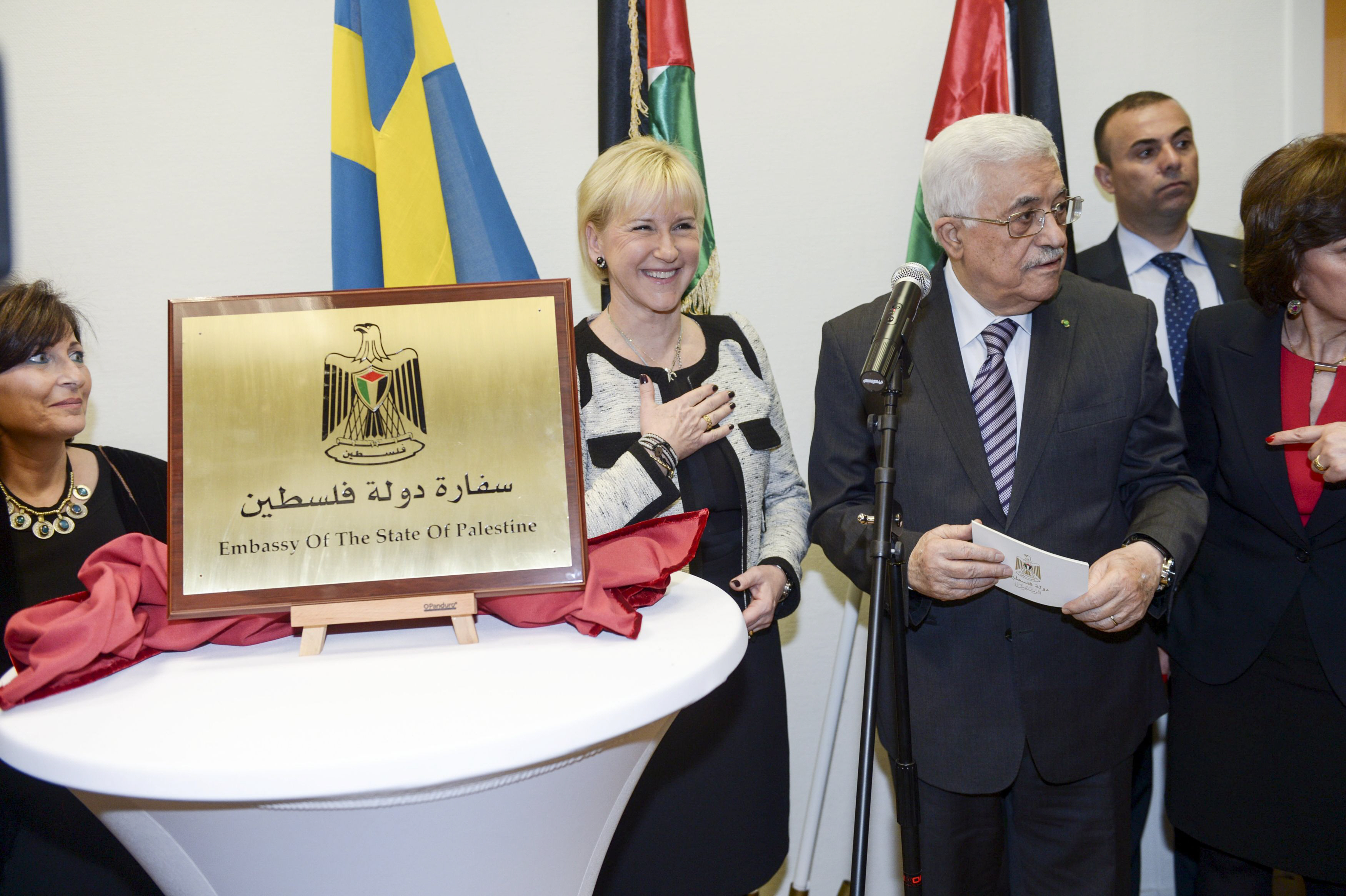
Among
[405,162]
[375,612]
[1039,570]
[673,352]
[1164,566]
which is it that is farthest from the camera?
[405,162]

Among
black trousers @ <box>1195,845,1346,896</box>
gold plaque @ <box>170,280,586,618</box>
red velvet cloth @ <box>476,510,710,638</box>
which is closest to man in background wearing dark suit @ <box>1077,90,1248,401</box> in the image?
black trousers @ <box>1195,845,1346,896</box>

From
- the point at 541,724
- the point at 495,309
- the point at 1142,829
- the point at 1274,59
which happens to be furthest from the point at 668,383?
the point at 1274,59

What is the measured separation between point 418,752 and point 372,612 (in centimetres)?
32

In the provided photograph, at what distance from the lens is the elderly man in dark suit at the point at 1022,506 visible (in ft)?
5.66

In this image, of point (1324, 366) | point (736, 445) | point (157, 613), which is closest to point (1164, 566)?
point (1324, 366)

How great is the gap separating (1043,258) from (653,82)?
4.19 ft

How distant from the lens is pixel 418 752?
767 millimetres

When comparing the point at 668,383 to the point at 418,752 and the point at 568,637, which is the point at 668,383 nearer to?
the point at 568,637

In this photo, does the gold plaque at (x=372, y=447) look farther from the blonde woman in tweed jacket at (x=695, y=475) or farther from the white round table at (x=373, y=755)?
the blonde woman in tweed jacket at (x=695, y=475)

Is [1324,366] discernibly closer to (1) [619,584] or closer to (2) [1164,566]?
(2) [1164,566]

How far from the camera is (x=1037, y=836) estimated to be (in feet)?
5.87

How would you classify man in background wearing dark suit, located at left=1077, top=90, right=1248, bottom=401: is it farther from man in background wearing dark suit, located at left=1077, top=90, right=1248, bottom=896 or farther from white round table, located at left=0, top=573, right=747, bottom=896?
white round table, located at left=0, top=573, right=747, bottom=896

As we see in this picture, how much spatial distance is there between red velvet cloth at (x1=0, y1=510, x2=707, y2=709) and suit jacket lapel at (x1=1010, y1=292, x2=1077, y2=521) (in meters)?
0.81

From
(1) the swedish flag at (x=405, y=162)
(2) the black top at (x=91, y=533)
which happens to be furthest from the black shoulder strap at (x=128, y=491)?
(1) the swedish flag at (x=405, y=162)
